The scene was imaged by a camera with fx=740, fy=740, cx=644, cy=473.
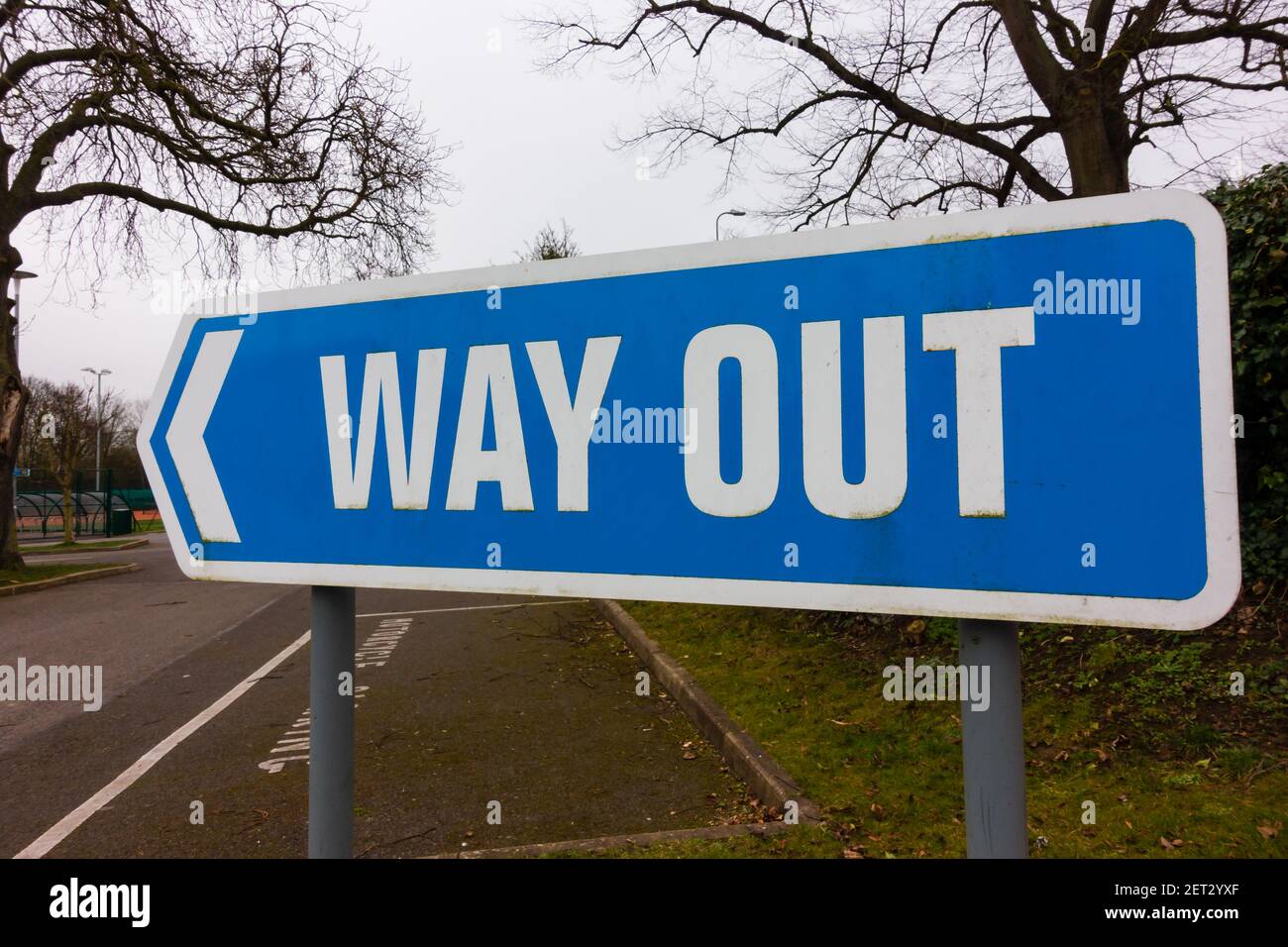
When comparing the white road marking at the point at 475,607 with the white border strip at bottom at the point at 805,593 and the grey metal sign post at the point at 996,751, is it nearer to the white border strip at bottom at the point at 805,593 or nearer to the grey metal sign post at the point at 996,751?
the white border strip at bottom at the point at 805,593

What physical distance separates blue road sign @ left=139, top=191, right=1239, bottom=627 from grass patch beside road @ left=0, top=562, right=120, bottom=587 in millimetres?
16699

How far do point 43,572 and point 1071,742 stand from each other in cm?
1918

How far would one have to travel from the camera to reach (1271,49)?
27.0ft

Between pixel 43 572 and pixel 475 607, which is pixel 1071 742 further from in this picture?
pixel 43 572

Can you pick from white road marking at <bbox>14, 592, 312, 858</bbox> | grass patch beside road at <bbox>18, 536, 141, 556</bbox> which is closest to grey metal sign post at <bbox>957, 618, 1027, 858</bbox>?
white road marking at <bbox>14, 592, 312, 858</bbox>

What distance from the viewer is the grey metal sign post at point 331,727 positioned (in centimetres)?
128

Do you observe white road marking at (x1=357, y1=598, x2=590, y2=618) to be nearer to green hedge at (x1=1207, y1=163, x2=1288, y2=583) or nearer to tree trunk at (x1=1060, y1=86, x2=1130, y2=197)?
green hedge at (x1=1207, y1=163, x2=1288, y2=583)

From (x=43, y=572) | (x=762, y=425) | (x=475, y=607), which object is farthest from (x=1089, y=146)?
(x=43, y=572)

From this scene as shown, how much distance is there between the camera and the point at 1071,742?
150 inches

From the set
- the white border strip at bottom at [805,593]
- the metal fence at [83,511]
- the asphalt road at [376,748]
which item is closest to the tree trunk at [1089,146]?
the asphalt road at [376,748]

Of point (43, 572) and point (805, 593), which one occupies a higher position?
point (805, 593)

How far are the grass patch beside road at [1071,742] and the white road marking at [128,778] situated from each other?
120 inches

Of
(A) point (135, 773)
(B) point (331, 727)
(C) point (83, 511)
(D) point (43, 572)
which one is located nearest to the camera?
(B) point (331, 727)
